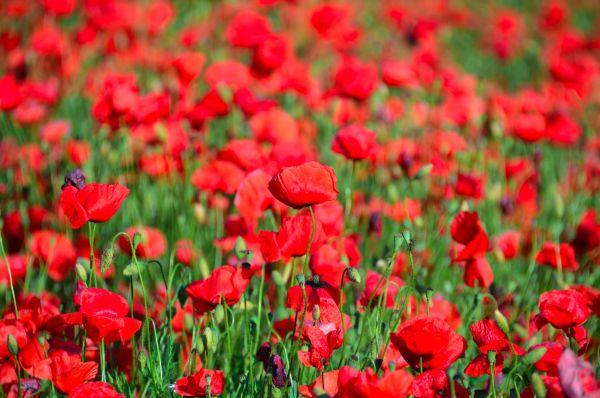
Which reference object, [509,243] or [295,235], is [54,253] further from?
[509,243]

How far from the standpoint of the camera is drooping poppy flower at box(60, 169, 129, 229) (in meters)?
1.44

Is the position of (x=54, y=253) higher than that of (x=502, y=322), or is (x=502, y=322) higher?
(x=502, y=322)

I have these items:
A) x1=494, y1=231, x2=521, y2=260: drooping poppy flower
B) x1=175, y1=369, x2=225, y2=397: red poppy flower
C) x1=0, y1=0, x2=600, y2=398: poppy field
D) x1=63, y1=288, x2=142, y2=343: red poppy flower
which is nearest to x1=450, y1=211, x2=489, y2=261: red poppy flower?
x1=0, y1=0, x2=600, y2=398: poppy field

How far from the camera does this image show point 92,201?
1447 mm

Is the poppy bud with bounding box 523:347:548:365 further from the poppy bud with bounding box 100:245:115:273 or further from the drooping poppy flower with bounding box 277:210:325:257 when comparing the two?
the poppy bud with bounding box 100:245:115:273

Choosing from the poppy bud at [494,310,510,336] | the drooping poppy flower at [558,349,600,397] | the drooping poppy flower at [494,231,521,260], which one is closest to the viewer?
the drooping poppy flower at [558,349,600,397]

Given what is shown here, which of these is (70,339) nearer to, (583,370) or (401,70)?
(583,370)

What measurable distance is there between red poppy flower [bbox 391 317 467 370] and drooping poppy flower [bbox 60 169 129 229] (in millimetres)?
572

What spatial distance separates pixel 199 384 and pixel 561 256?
3.43 ft

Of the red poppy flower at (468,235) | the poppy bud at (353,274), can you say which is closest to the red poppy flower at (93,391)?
the poppy bud at (353,274)

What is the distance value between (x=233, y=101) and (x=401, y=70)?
691 millimetres

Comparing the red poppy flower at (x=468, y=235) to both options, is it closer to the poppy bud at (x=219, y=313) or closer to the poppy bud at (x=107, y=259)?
the poppy bud at (x=219, y=313)

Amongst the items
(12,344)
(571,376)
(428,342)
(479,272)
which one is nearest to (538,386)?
(571,376)

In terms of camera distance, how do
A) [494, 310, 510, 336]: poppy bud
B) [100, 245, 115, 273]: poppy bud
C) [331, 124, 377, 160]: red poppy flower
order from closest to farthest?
1. [494, 310, 510, 336]: poppy bud
2. [100, 245, 115, 273]: poppy bud
3. [331, 124, 377, 160]: red poppy flower
